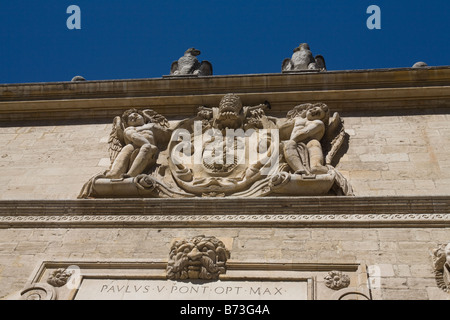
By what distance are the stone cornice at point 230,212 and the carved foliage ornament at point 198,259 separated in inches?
26.8

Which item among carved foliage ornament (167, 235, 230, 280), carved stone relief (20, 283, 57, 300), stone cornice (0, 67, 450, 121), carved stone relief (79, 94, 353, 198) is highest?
stone cornice (0, 67, 450, 121)

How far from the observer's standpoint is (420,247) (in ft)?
25.8

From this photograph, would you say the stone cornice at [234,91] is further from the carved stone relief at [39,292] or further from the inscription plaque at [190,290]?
the carved stone relief at [39,292]

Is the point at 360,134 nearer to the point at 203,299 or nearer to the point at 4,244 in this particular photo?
the point at 203,299

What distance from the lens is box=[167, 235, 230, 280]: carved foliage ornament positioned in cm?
779

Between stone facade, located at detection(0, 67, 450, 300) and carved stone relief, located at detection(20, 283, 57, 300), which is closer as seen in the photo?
carved stone relief, located at detection(20, 283, 57, 300)

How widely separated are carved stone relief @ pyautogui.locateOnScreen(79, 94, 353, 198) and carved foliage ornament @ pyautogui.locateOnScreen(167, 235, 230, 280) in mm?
1281

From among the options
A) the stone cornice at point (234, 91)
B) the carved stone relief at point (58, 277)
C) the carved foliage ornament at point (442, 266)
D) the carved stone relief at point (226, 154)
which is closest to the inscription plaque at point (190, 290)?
the carved stone relief at point (58, 277)

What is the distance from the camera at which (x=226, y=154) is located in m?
9.77

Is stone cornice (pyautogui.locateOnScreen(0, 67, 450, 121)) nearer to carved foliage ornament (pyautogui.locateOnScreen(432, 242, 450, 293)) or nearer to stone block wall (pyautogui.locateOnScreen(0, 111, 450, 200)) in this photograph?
stone block wall (pyautogui.locateOnScreen(0, 111, 450, 200))

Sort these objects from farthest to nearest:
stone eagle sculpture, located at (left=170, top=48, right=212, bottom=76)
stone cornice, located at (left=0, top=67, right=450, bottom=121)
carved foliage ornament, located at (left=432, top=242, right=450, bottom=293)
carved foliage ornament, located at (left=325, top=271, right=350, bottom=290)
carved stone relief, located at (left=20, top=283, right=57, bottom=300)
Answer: stone eagle sculpture, located at (left=170, top=48, right=212, bottom=76) → stone cornice, located at (left=0, top=67, right=450, bottom=121) → carved stone relief, located at (left=20, top=283, right=57, bottom=300) → carved foliage ornament, located at (left=325, top=271, right=350, bottom=290) → carved foliage ornament, located at (left=432, top=242, right=450, bottom=293)

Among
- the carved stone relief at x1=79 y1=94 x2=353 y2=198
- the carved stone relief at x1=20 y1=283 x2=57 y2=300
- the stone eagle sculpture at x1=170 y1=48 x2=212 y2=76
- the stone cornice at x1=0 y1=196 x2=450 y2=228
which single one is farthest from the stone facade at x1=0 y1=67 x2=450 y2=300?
the stone eagle sculpture at x1=170 y1=48 x2=212 y2=76

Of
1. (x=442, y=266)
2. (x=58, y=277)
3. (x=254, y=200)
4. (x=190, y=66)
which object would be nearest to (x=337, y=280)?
(x=442, y=266)
